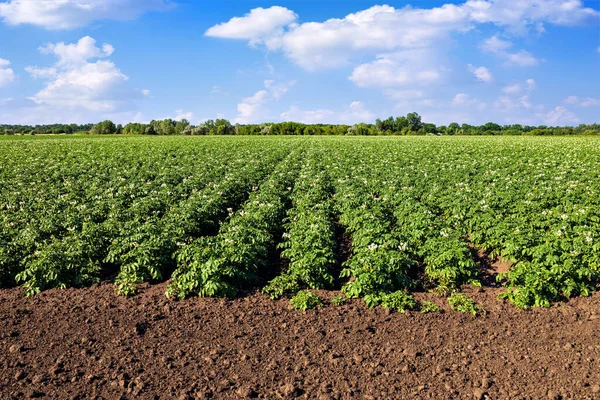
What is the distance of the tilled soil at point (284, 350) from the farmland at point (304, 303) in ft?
0.10

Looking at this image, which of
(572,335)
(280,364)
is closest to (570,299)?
(572,335)

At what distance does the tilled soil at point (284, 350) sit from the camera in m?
5.91

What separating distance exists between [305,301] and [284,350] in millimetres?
1463

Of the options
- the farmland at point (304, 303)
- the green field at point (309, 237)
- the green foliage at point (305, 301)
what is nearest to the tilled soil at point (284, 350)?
the farmland at point (304, 303)

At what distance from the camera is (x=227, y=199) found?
17.0 meters

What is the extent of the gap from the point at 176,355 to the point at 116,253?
423 cm

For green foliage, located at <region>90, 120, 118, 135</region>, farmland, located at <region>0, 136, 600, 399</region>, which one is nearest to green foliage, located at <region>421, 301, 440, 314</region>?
farmland, located at <region>0, 136, 600, 399</region>

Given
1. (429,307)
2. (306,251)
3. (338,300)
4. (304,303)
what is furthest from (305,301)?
(429,307)

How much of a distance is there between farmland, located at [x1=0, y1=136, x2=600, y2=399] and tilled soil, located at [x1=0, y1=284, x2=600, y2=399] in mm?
29

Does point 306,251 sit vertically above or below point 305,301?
above

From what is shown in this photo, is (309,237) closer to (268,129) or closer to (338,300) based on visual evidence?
(338,300)

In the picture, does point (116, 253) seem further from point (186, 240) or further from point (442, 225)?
point (442, 225)

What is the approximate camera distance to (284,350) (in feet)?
22.5

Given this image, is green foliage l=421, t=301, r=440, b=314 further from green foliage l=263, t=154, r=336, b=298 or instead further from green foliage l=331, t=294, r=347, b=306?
green foliage l=263, t=154, r=336, b=298
